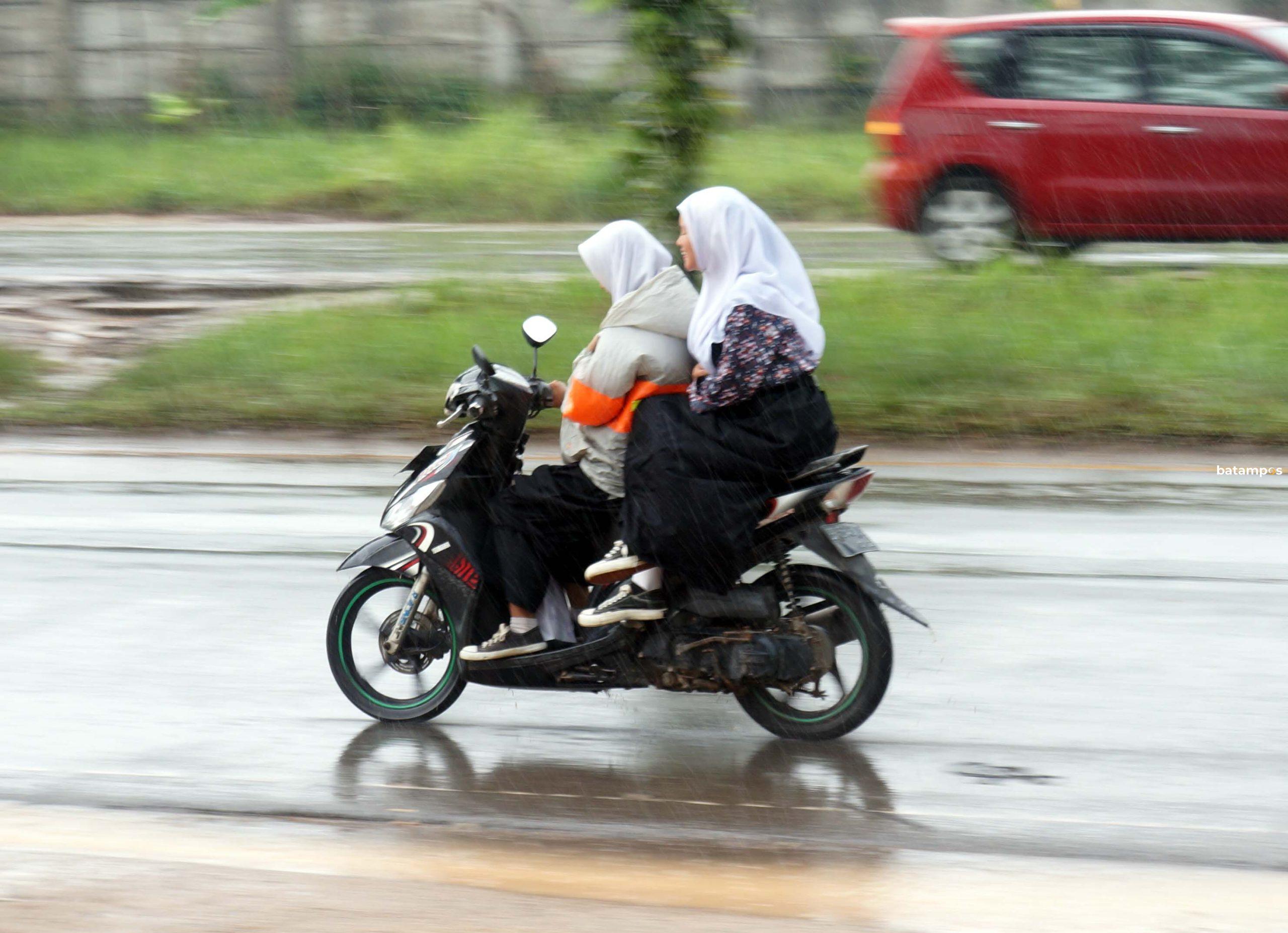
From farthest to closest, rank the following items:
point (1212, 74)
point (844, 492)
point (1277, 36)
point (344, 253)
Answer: point (344, 253) < point (1212, 74) < point (1277, 36) < point (844, 492)

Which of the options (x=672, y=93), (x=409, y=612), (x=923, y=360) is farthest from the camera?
(x=923, y=360)

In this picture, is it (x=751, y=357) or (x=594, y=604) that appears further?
(x=594, y=604)

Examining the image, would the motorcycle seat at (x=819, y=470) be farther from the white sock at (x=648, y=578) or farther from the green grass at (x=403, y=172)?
the green grass at (x=403, y=172)

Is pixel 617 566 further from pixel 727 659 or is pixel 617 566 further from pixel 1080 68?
pixel 1080 68

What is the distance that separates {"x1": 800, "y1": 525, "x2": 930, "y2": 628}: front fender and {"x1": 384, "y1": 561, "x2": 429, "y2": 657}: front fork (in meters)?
1.27

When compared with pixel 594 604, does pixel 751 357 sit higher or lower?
higher

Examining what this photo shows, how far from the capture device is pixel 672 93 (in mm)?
11203

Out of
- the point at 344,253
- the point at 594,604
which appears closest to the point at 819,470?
the point at 594,604

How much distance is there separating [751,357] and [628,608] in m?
0.88

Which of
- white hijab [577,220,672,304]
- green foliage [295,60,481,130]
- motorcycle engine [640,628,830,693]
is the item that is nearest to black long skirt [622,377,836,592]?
motorcycle engine [640,628,830,693]

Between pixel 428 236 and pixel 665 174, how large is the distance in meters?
8.02

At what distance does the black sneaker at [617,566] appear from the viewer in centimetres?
500

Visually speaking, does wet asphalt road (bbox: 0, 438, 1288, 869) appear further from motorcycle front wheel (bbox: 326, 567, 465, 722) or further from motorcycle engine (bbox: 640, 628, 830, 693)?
motorcycle engine (bbox: 640, 628, 830, 693)

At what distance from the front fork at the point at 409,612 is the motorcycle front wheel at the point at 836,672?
110 cm
